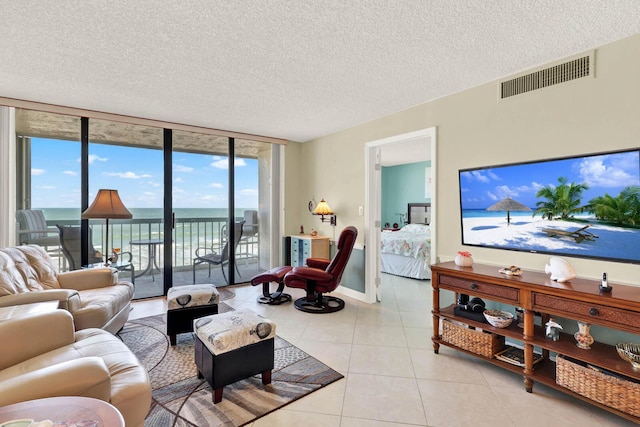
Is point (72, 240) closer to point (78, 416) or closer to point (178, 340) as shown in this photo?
point (178, 340)

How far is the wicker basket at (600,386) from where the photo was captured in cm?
167

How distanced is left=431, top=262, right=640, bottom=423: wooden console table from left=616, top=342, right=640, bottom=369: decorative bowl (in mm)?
38

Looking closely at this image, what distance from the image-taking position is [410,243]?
509 cm

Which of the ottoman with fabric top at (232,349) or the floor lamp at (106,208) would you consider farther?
the floor lamp at (106,208)

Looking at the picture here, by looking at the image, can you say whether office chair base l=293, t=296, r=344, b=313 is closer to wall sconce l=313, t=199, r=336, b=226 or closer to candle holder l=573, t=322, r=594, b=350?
wall sconce l=313, t=199, r=336, b=226

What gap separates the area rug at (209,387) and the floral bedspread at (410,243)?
305cm

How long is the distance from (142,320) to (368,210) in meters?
3.04

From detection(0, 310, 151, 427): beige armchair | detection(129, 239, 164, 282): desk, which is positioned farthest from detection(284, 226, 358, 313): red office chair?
detection(129, 239, 164, 282): desk

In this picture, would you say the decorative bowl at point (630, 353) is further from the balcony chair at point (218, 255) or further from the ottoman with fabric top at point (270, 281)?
the balcony chair at point (218, 255)

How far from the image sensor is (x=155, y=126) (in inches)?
161

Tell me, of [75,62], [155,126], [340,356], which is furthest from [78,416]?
[155,126]

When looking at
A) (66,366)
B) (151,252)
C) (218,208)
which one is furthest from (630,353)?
(151,252)

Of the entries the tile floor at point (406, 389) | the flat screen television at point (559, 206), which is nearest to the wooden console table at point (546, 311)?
the tile floor at point (406, 389)

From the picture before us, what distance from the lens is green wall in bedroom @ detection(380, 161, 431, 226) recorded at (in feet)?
24.9
